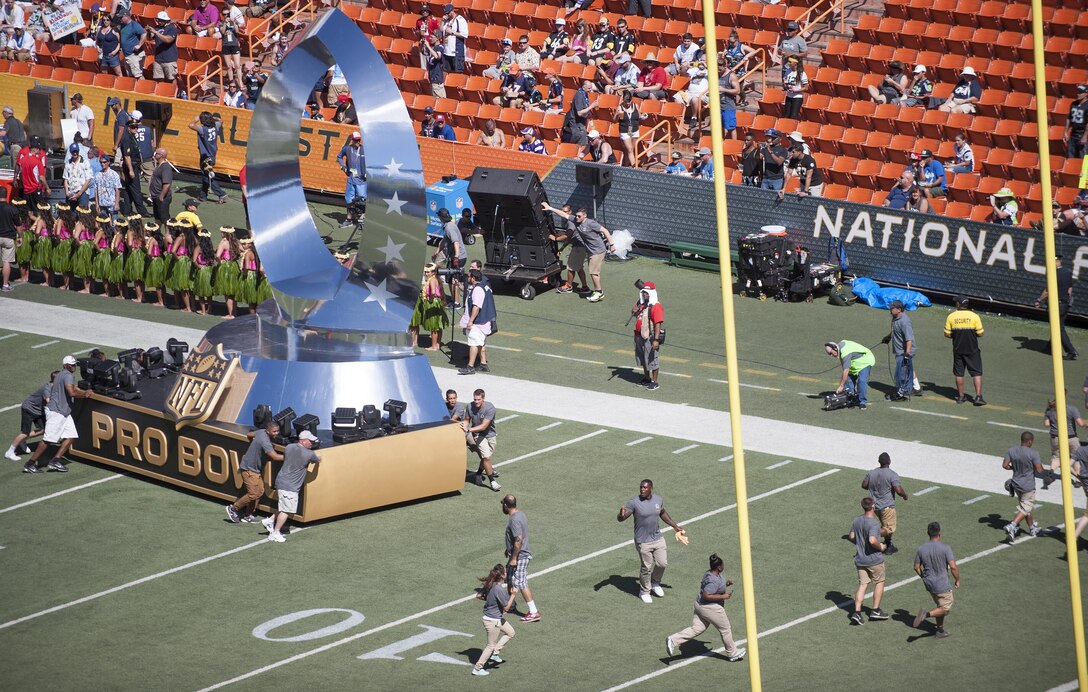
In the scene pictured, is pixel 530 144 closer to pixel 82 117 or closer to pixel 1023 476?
pixel 82 117

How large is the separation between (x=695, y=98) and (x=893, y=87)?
13.5ft

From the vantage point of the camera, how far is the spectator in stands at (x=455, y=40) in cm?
4016

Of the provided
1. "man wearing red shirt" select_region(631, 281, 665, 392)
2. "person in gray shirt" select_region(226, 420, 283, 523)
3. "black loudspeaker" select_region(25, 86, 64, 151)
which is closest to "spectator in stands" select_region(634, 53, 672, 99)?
"man wearing red shirt" select_region(631, 281, 665, 392)

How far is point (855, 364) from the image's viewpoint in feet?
88.6

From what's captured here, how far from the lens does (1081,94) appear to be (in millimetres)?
33938

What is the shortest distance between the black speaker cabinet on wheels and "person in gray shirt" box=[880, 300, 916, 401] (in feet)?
24.5

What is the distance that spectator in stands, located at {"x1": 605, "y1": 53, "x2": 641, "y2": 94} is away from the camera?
3788 cm

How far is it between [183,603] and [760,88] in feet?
69.8

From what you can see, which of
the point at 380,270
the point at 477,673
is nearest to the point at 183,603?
the point at 477,673

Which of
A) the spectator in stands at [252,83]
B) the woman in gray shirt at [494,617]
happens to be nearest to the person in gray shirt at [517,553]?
the woman in gray shirt at [494,617]

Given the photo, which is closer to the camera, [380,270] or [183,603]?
[183,603]

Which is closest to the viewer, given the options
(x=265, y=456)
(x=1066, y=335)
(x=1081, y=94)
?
(x=265, y=456)

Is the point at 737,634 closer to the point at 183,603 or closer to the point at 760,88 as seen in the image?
the point at 183,603

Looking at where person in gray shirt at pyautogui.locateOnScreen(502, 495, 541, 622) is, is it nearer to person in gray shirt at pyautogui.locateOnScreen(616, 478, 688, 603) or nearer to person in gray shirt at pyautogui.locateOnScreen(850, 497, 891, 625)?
person in gray shirt at pyautogui.locateOnScreen(616, 478, 688, 603)
